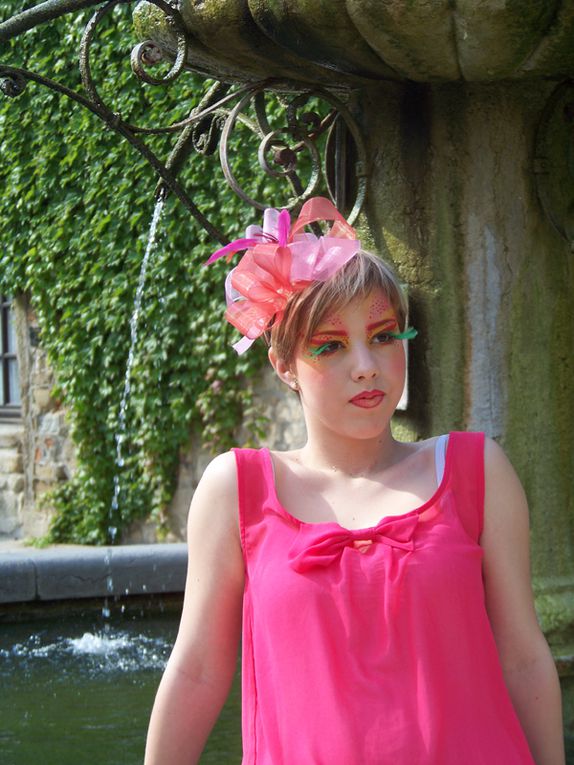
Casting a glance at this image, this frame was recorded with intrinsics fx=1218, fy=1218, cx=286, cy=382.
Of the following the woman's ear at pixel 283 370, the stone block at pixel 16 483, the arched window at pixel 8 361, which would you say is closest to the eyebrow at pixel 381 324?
the woman's ear at pixel 283 370

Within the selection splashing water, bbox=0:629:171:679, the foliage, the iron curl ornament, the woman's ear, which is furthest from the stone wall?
the woman's ear

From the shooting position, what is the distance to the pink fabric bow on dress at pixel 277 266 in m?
1.65

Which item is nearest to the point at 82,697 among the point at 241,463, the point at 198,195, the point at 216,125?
the point at 216,125

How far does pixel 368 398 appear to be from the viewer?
1.63 m

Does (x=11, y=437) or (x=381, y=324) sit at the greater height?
(x=381, y=324)

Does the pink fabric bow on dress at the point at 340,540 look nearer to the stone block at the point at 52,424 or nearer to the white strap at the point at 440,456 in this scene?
the white strap at the point at 440,456

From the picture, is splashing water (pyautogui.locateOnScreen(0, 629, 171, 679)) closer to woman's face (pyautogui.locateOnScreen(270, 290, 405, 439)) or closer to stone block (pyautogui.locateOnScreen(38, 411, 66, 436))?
woman's face (pyautogui.locateOnScreen(270, 290, 405, 439))

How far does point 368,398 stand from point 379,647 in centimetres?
34

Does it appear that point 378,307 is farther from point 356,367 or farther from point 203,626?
point 203,626

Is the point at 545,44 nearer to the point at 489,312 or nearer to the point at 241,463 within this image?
the point at 489,312

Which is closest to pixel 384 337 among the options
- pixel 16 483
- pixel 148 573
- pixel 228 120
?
pixel 228 120

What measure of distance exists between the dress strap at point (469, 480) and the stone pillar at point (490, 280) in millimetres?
824

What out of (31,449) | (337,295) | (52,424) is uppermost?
(337,295)

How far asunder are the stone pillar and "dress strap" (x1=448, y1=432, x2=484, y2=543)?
824mm
